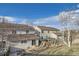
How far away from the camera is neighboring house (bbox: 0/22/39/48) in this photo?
5.41 ft

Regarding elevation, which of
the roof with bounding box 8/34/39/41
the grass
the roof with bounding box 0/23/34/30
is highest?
the roof with bounding box 0/23/34/30

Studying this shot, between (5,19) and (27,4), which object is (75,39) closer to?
(27,4)

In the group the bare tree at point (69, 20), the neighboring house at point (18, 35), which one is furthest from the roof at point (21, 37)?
the bare tree at point (69, 20)

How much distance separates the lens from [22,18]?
1.67 metres

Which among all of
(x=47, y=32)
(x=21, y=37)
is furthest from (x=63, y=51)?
(x=21, y=37)

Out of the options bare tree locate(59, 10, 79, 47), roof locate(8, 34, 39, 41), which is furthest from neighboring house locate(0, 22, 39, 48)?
bare tree locate(59, 10, 79, 47)

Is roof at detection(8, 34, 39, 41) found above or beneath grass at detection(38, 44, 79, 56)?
above

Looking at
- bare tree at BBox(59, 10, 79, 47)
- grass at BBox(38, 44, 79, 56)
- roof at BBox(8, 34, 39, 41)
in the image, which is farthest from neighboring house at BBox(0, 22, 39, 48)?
bare tree at BBox(59, 10, 79, 47)

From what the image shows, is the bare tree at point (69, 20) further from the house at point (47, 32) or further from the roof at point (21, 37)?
the roof at point (21, 37)

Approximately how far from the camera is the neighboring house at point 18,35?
1650 mm

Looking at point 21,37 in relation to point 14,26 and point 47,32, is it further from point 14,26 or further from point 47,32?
point 47,32

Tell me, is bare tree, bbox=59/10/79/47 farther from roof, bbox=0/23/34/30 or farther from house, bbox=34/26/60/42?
roof, bbox=0/23/34/30

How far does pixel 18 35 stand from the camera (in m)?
1.66

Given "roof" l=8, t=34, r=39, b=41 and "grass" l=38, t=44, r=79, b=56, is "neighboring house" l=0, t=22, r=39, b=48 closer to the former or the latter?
"roof" l=8, t=34, r=39, b=41
